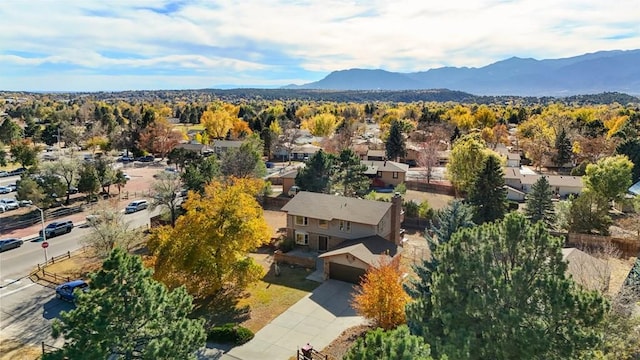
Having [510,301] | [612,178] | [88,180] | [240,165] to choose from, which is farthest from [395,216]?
[88,180]

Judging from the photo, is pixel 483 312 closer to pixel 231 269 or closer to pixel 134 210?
pixel 231 269

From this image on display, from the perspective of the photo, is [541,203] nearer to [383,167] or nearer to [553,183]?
[553,183]

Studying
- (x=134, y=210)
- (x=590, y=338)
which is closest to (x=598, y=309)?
(x=590, y=338)

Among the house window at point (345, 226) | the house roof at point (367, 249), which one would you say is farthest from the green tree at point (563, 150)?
the house window at point (345, 226)

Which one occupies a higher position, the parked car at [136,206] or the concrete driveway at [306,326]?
the parked car at [136,206]

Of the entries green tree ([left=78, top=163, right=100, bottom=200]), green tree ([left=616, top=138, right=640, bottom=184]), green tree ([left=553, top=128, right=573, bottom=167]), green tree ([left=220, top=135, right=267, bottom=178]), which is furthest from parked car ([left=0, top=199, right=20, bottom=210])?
green tree ([left=553, top=128, right=573, bottom=167])

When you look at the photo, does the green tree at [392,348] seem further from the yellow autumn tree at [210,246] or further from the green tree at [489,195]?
the green tree at [489,195]
